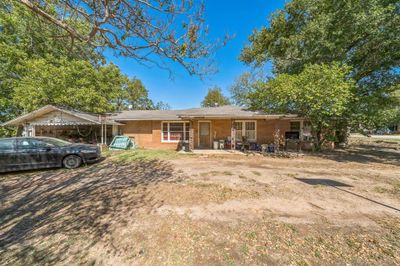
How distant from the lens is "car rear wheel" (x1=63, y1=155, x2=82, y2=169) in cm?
754

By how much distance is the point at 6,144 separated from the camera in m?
6.85

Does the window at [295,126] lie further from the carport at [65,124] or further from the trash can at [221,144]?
the carport at [65,124]

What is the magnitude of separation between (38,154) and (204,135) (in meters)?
10.2

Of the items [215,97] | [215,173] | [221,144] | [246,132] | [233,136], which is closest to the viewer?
[215,173]

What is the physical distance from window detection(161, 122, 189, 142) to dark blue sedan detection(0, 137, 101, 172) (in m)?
6.91

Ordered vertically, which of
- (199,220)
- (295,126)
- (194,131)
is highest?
(295,126)

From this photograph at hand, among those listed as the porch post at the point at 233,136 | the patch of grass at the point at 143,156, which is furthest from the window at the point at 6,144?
the porch post at the point at 233,136

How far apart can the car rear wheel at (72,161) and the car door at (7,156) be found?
1653mm

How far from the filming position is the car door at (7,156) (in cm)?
673

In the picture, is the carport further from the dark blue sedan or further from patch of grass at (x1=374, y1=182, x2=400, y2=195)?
patch of grass at (x1=374, y1=182, x2=400, y2=195)

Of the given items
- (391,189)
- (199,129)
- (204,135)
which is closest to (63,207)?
Answer: (391,189)

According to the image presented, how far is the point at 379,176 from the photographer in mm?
6645

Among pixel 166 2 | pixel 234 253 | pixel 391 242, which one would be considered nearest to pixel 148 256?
pixel 234 253

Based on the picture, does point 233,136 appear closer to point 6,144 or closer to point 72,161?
point 72,161
